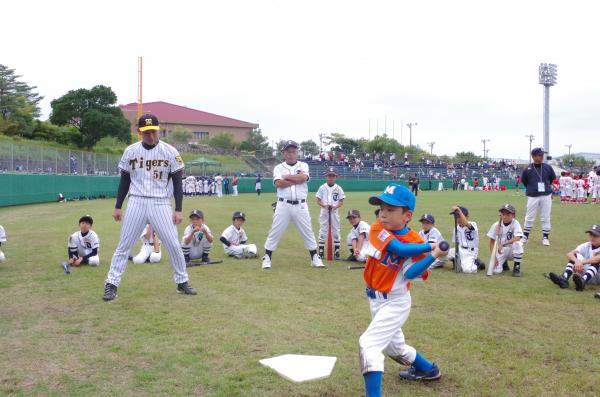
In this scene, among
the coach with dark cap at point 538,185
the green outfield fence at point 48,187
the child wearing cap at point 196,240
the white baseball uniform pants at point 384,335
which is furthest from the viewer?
the green outfield fence at point 48,187

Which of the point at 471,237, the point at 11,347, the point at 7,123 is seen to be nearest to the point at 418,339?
the point at 11,347

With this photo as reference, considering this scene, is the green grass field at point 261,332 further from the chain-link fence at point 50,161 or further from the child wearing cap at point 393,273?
the chain-link fence at point 50,161

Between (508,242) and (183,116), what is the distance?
302ft

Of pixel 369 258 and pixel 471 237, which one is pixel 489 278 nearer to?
pixel 471 237

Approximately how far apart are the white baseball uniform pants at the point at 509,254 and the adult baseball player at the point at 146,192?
550cm

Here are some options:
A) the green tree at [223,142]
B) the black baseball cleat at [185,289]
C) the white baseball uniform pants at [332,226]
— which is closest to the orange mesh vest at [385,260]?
the black baseball cleat at [185,289]

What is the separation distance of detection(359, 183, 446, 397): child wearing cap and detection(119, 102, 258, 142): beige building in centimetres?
8902

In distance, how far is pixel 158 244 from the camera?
33.7 feet

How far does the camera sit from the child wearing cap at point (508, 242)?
905 centimetres

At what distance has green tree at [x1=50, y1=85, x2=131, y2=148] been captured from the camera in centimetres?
5281

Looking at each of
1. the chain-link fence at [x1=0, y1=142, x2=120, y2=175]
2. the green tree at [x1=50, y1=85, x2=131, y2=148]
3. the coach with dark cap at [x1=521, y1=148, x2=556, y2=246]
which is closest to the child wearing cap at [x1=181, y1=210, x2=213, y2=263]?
the coach with dark cap at [x1=521, y1=148, x2=556, y2=246]

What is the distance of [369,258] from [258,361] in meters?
1.37

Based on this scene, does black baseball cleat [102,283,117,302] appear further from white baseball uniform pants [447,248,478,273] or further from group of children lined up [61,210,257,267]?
white baseball uniform pants [447,248,478,273]

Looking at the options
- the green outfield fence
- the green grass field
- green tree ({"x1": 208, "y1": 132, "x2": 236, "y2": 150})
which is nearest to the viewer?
the green grass field
